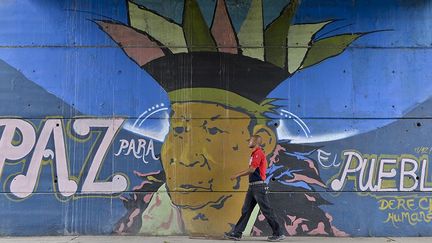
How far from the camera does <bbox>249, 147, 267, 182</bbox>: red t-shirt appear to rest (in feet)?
26.7

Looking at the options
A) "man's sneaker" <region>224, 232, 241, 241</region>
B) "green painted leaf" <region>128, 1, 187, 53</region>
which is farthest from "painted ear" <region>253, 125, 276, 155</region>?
"green painted leaf" <region>128, 1, 187, 53</region>

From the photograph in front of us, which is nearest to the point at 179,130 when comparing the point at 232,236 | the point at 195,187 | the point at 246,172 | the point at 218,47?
the point at 195,187

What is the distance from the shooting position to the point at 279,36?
8.90 metres

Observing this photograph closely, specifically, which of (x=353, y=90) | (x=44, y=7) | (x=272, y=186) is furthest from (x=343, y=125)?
(x=44, y=7)

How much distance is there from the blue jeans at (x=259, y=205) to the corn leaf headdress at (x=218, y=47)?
1.74 metres

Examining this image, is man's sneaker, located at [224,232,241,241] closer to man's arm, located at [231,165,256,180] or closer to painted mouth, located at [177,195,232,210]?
painted mouth, located at [177,195,232,210]

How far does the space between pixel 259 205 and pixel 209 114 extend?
5.99ft

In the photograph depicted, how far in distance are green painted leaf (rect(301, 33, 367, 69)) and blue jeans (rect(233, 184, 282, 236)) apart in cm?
237

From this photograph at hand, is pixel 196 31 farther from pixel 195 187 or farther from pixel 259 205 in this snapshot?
pixel 259 205

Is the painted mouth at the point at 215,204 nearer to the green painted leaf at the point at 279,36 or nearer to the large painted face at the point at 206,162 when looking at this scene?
the large painted face at the point at 206,162

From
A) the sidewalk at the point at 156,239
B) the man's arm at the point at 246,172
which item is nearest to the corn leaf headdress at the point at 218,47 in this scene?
the man's arm at the point at 246,172

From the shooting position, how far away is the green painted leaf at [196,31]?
8.88 meters

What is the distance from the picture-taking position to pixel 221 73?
8844mm

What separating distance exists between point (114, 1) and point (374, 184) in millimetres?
5609
